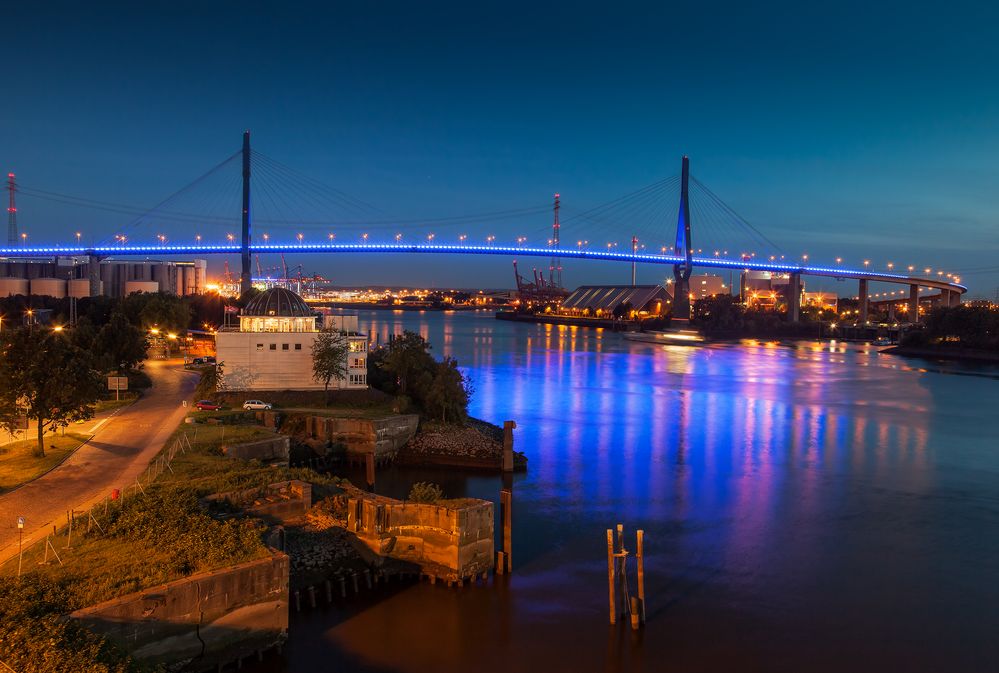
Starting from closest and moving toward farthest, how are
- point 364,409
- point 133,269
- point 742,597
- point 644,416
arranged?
point 742,597, point 364,409, point 644,416, point 133,269

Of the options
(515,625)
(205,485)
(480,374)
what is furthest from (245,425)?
(480,374)

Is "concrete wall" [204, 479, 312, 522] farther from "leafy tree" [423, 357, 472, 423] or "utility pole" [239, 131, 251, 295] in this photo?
"utility pole" [239, 131, 251, 295]

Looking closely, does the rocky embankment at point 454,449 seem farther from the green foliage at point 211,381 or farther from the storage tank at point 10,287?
the storage tank at point 10,287

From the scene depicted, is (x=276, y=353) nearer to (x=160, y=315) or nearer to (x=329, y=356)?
(x=329, y=356)

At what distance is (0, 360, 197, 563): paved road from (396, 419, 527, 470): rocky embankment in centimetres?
430

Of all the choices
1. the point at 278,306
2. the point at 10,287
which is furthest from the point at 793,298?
the point at 10,287

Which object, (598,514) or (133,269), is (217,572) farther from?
(133,269)

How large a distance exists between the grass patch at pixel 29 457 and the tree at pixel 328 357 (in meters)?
5.57

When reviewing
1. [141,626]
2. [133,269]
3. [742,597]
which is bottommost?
[742,597]

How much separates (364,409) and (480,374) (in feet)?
52.3

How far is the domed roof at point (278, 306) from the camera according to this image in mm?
18516

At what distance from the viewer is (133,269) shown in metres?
62.2

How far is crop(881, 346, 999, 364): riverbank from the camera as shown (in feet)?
139

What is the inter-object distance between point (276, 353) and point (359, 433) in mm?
4233
